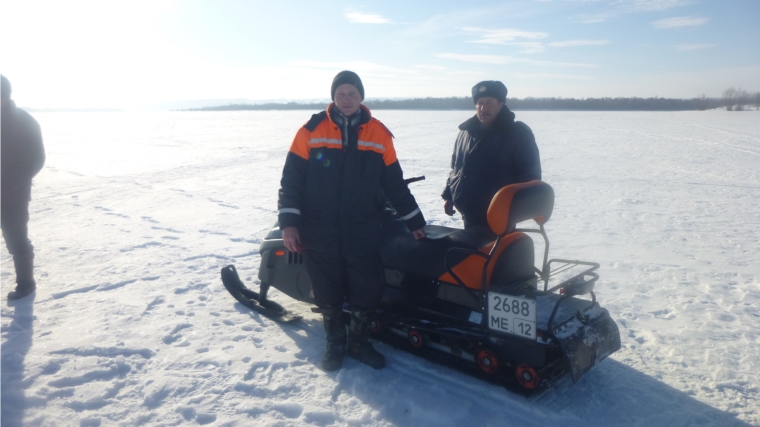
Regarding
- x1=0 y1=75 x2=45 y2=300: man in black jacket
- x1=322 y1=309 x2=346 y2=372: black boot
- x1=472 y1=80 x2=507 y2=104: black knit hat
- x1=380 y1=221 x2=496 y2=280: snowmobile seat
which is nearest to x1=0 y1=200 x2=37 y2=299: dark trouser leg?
x1=0 y1=75 x2=45 y2=300: man in black jacket

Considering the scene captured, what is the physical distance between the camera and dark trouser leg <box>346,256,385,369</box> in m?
3.12

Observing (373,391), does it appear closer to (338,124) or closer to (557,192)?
(338,124)

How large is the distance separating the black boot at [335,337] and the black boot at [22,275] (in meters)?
2.59

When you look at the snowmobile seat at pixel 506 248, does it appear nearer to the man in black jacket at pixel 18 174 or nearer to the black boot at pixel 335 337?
the black boot at pixel 335 337

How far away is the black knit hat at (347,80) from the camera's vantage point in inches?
118

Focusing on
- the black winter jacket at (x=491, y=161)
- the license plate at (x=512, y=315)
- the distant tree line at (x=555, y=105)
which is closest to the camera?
the license plate at (x=512, y=315)

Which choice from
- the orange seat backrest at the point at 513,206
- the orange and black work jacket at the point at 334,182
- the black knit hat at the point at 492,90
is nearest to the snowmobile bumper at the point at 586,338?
the orange seat backrest at the point at 513,206

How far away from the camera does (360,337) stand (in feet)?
10.6

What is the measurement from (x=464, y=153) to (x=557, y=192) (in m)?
5.43

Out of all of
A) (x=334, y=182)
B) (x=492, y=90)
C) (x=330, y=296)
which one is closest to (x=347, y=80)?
(x=334, y=182)

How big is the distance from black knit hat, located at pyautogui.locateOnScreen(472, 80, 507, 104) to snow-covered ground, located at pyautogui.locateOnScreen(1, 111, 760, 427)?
70.0 inches

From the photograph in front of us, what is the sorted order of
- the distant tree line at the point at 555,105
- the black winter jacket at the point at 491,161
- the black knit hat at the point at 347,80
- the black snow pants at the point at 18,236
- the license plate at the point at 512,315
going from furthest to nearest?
1. the distant tree line at the point at 555,105
2. the black snow pants at the point at 18,236
3. the black winter jacket at the point at 491,161
4. the black knit hat at the point at 347,80
5. the license plate at the point at 512,315

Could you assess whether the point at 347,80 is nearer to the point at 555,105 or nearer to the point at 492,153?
the point at 492,153

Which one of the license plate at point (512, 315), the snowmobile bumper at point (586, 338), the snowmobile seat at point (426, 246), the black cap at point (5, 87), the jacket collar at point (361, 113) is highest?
the black cap at point (5, 87)
